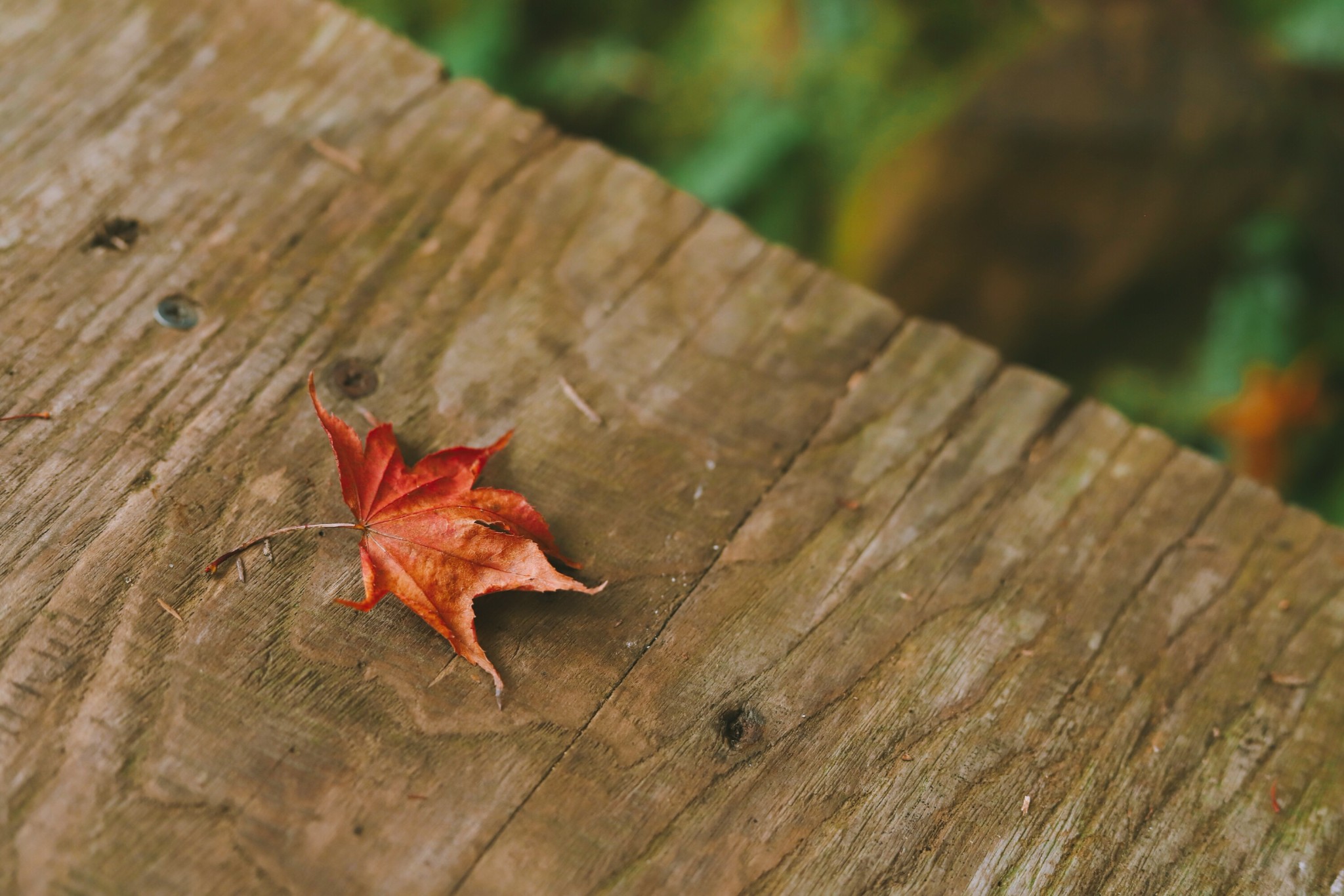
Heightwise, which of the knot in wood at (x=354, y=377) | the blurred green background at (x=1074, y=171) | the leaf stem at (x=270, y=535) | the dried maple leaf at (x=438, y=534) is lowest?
the blurred green background at (x=1074, y=171)

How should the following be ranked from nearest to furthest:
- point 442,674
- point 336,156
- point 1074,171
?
A: point 442,674 < point 336,156 < point 1074,171

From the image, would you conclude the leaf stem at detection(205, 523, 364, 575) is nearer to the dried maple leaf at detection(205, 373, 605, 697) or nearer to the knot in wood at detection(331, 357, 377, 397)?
the dried maple leaf at detection(205, 373, 605, 697)

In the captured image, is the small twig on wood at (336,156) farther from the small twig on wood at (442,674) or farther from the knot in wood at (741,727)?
the knot in wood at (741,727)

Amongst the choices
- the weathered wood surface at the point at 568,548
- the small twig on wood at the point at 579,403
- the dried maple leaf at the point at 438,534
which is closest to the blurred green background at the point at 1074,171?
the weathered wood surface at the point at 568,548

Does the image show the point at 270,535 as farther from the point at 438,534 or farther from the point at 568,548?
the point at 568,548

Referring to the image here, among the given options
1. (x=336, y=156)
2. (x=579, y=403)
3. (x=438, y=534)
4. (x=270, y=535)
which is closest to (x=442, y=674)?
(x=438, y=534)

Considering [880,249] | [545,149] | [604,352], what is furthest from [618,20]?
[604,352]
